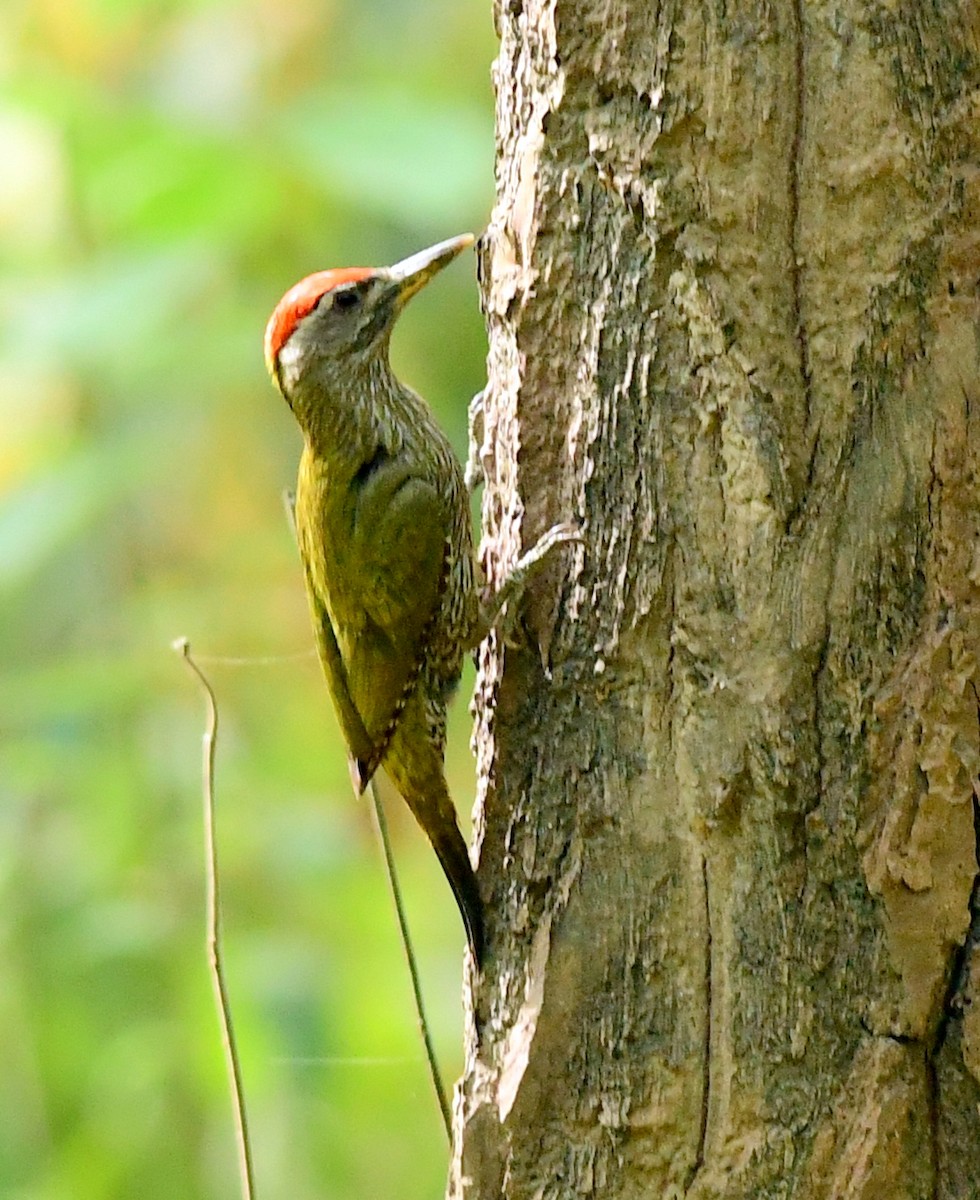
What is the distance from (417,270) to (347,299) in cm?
14

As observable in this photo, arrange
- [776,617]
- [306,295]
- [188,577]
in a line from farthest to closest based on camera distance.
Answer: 1. [188,577]
2. [306,295]
3. [776,617]

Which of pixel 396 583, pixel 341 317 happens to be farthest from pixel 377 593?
pixel 341 317

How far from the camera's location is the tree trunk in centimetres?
187

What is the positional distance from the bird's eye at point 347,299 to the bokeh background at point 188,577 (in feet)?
1.50

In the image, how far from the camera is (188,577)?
185 inches

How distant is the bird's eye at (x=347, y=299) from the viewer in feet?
9.04

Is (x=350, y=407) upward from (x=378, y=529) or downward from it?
upward

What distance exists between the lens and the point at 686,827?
6.38 feet

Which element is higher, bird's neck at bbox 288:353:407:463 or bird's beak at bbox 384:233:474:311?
bird's beak at bbox 384:233:474:311

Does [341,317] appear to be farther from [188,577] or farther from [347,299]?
[188,577]

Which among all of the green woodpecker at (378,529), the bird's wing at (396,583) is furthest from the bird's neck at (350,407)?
the bird's wing at (396,583)

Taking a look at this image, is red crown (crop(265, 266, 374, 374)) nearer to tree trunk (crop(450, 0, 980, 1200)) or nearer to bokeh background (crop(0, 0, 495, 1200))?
bokeh background (crop(0, 0, 495, 1200))

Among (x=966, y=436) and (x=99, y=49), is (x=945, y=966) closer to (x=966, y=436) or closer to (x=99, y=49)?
(x=966, y=436)

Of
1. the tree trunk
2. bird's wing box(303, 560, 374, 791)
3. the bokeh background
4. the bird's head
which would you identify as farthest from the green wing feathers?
the bokeh background
